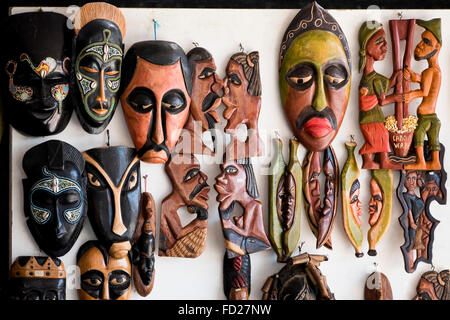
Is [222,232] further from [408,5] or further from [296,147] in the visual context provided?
[408,5]

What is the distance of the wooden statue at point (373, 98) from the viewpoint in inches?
94.1

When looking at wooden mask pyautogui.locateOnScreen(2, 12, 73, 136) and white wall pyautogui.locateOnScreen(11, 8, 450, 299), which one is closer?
wooden mask pyautogui.locateOnScreen(2, 12, 73, 136)

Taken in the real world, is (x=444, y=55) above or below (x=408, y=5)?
below

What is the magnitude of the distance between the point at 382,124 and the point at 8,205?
1819 millimetres

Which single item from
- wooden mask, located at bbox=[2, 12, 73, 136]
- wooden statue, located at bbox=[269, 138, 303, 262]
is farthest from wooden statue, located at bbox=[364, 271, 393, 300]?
wooden mask, located at bbox=[2, 12, 73, 136]

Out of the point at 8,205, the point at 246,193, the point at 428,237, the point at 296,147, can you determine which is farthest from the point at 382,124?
the point at 8,205

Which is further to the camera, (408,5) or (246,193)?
(408,5)

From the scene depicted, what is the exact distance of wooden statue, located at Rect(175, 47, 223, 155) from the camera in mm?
2354

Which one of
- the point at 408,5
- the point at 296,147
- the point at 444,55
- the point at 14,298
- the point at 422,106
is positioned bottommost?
the point at 14,298

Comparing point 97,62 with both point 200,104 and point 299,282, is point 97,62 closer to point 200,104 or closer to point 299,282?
point 200,104

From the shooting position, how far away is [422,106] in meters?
2.41

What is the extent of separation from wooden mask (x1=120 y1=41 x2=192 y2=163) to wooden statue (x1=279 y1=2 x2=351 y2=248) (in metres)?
0.51

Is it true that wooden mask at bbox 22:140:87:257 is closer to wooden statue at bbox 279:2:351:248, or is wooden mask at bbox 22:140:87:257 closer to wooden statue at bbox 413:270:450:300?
wooden statue at bbox 279:2:351:248

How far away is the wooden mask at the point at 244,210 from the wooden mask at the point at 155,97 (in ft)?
0.96
